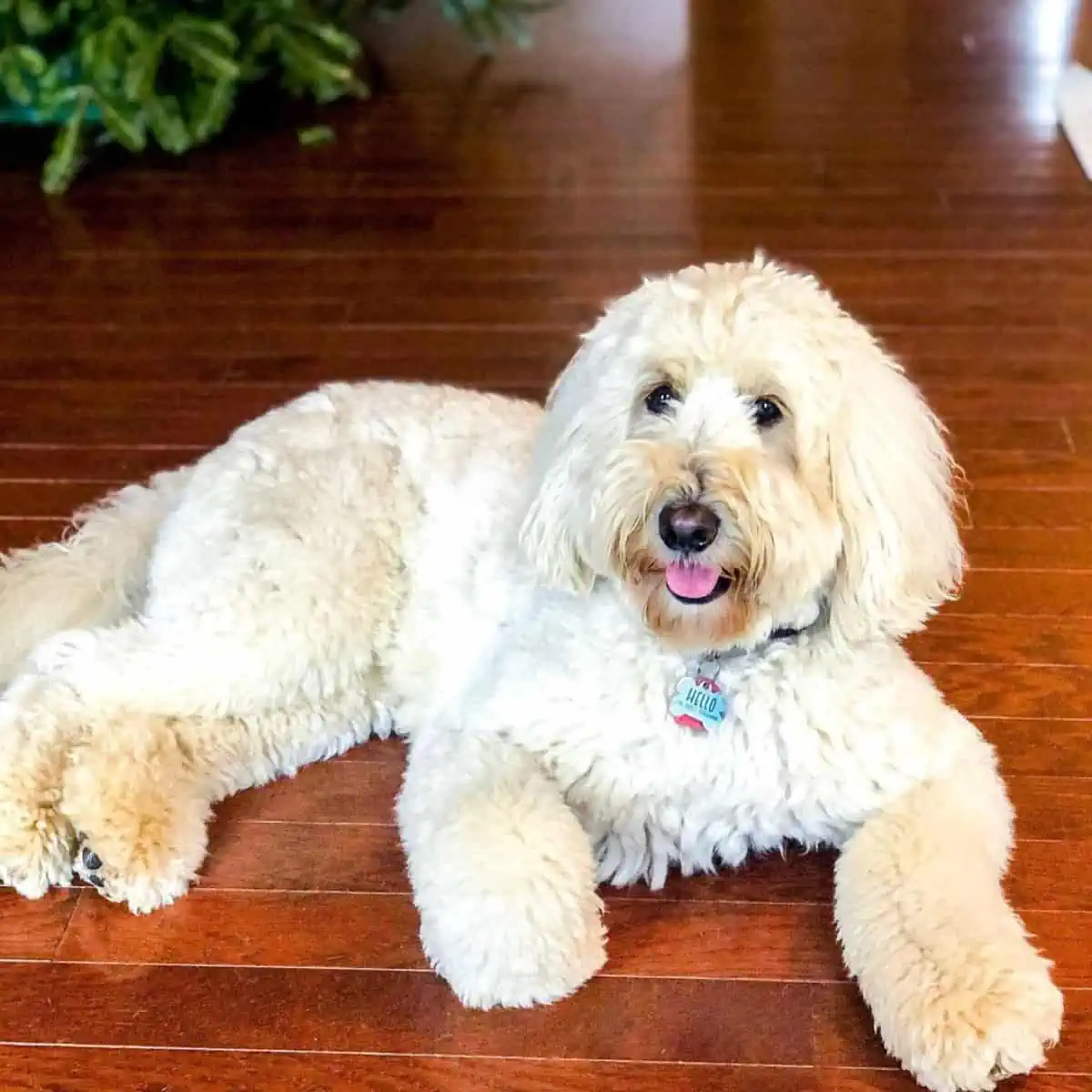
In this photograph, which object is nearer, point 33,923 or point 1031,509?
point 33,923

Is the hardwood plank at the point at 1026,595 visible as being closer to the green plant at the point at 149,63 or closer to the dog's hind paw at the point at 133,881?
the dog's hind paw at the point at 133,881

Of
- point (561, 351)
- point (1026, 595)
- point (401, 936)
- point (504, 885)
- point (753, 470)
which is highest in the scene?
point (753, 470)

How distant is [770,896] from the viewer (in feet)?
6.30

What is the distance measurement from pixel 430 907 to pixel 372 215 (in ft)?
8.74

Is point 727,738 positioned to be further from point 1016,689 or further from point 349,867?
point 1016,689

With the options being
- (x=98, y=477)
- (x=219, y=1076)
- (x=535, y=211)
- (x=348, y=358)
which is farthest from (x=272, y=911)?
(x=535, y=211)

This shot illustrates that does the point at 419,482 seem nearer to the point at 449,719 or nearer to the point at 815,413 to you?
the point at 449,719

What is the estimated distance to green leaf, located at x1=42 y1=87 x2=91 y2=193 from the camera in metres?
4.11

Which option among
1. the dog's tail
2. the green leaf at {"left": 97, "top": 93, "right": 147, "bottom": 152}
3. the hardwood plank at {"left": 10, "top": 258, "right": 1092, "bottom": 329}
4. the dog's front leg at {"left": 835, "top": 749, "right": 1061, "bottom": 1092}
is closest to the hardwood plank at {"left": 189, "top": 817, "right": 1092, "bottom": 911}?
the dog's front leg at {"left": 835, "top": 749, "right": 1061, "bottom": 1092}

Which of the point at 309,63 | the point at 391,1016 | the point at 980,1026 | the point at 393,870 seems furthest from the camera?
the point at 309,63

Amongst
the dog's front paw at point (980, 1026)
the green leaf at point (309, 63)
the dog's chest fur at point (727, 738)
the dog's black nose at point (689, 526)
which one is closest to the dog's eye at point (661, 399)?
the dog's black nose at point (689, 526)

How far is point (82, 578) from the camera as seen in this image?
2176mm

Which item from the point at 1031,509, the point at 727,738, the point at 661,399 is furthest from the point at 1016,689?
the point at 661,399

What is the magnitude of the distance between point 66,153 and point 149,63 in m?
0.38
